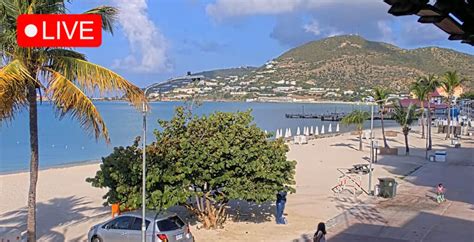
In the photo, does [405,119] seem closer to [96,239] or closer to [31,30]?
[96,239]

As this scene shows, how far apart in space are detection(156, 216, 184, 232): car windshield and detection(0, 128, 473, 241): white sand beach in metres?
2.01

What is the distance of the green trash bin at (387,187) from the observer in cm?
2445

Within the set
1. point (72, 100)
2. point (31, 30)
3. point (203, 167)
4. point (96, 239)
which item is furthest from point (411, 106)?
point (31, 30)

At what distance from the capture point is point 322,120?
148 metres

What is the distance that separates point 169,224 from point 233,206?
7.92 metres

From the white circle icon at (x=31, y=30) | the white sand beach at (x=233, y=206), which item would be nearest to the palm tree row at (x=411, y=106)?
the white sand beach at (x=233, y=206)

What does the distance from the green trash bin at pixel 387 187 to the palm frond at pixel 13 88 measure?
56.9 feet

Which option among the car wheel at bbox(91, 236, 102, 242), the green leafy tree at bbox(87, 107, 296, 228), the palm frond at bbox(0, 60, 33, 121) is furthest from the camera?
the green leafy tree at bbox(87, 107, 296, 228)

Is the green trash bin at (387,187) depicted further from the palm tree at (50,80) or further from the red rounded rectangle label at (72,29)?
the red rounded rectangle label at (72,29)

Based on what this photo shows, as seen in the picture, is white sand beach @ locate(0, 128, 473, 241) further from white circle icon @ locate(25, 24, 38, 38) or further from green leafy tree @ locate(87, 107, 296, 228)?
white circle icon @ locate(25, 24, 38, 38)

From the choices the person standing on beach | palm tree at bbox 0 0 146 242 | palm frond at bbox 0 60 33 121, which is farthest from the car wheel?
the person standing on beach

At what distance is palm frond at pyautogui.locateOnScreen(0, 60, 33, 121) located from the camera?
398 inches

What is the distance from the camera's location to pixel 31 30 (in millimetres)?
7828

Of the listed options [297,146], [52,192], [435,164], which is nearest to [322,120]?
[297,146]
